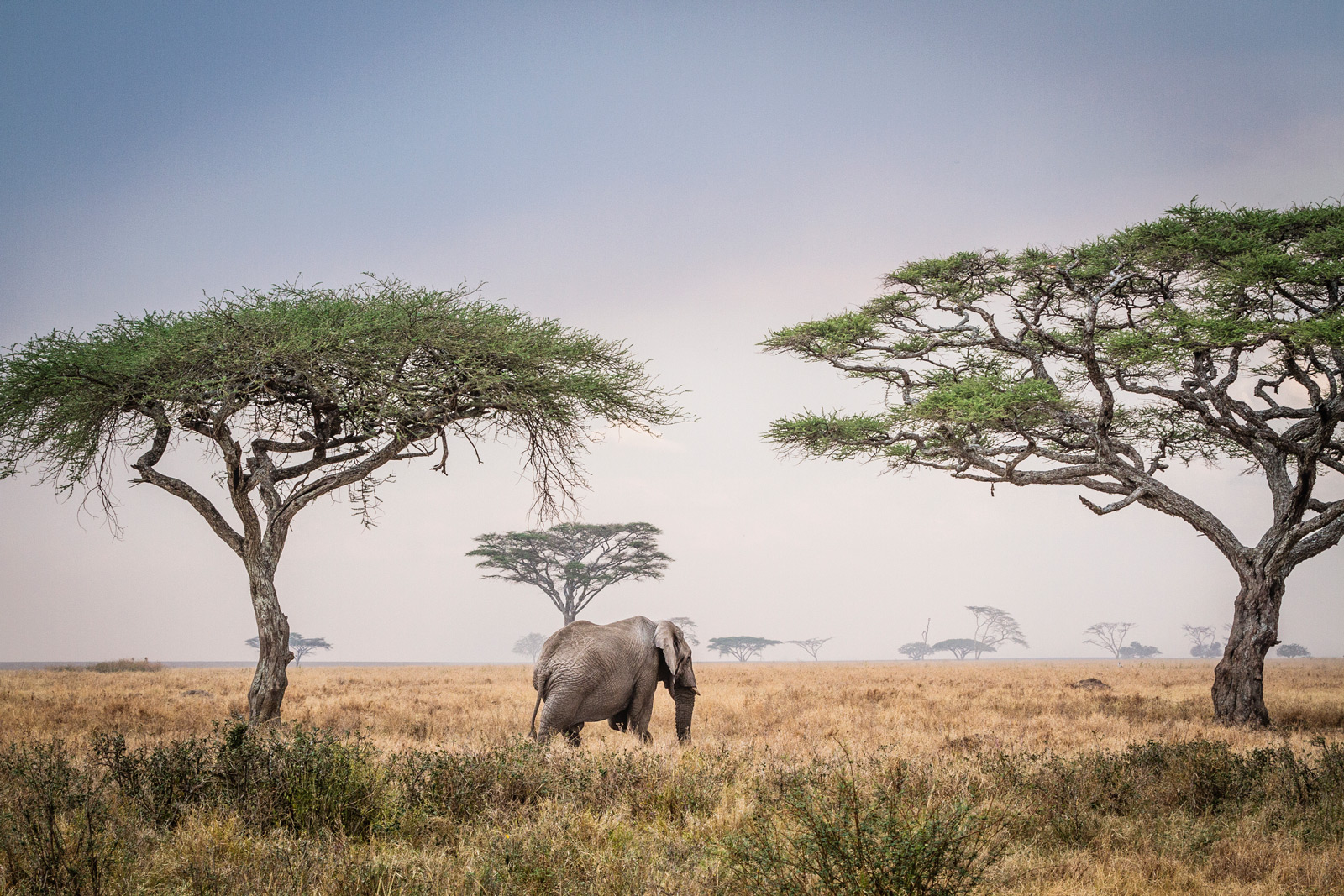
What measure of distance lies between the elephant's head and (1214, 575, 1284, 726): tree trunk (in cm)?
1022

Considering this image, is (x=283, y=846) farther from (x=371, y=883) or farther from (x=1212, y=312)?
(x=1212, y=312)

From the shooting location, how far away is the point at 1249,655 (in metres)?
15.7

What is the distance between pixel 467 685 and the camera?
26.1 m

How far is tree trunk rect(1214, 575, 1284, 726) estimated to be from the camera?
1556 centimetres

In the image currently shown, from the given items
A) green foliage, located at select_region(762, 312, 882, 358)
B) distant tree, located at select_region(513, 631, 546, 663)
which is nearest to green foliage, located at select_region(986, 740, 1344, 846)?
green foliage, located at select_region(762, 312, 882, 358)

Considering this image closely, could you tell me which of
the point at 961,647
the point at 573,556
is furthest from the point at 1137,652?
the point at 573,556

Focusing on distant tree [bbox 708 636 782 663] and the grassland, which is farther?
distant tree [bbox 708 636 782 663]

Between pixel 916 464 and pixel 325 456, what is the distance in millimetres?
12069

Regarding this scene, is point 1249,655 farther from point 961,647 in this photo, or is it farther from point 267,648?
point 961,647

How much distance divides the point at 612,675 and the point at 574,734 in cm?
96

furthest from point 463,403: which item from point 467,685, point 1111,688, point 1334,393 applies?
point 1111,688

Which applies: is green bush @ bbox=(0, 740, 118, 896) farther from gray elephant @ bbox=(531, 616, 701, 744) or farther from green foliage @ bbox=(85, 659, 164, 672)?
green foliage @ bbox=(85, 659, 164, 672)

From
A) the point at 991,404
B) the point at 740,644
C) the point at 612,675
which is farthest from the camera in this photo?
the point at 740,644

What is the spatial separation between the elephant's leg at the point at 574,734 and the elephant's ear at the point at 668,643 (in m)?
1.44
